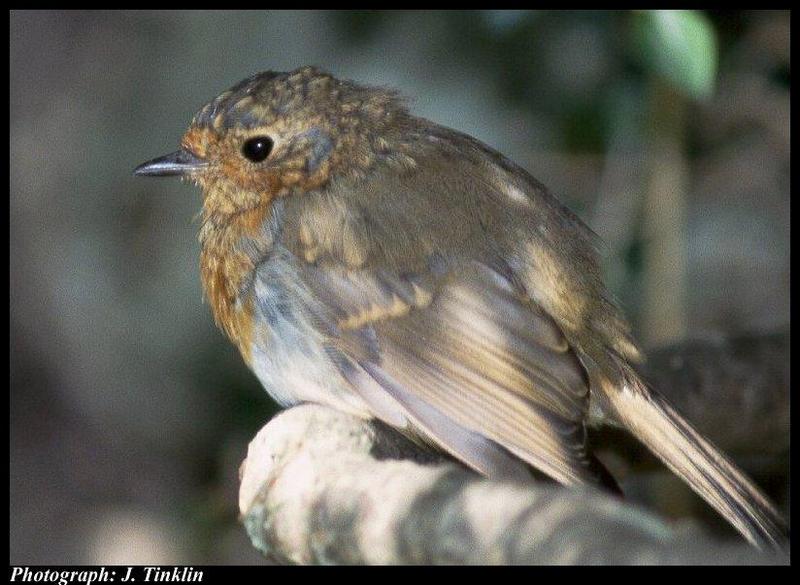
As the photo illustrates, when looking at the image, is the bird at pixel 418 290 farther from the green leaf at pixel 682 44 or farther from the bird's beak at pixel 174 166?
the green leaf at pixel 682 44

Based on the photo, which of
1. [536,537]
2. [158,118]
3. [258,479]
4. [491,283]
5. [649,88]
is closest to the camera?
[536,537]

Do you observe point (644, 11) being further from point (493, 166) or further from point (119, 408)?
point (119, 408)

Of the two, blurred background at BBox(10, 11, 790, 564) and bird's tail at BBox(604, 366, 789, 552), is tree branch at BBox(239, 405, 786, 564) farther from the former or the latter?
blurred background at BBox(10, 11, 790, 564)

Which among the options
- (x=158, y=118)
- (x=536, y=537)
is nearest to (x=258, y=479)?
(x=536, y=537)

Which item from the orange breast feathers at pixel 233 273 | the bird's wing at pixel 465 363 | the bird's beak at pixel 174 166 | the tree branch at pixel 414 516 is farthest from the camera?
the bird's beak at pixel 174 166

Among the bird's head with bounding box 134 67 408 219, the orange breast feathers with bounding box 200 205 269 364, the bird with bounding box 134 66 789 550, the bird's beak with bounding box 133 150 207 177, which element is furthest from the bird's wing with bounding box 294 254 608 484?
the bird's beak with bounding box 133 150 207 177

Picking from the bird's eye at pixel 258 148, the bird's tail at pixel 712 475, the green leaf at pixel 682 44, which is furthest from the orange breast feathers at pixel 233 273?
the green leaf at pixel 682 44
